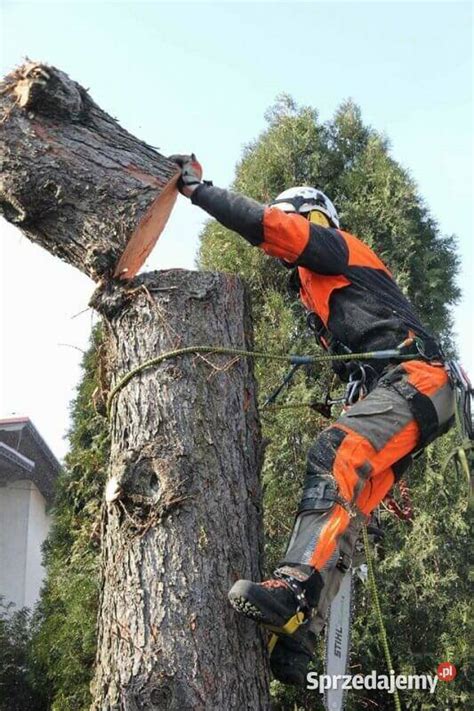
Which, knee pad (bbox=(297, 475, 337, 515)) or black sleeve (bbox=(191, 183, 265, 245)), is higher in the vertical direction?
black sleeve (bbox=(191, 183, 265, 245))

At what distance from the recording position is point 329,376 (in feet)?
23.4

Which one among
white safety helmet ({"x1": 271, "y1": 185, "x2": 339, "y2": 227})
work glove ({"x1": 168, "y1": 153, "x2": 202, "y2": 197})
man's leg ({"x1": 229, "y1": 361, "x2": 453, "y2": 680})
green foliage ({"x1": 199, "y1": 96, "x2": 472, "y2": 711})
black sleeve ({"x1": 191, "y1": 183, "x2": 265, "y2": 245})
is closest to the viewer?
man's leg ({"x1": 229, "y1": 361, "x2": 453, "y2": 680})

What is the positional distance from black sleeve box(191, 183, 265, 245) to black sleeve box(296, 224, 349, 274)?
20cm

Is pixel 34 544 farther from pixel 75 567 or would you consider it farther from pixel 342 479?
pixel 342 479

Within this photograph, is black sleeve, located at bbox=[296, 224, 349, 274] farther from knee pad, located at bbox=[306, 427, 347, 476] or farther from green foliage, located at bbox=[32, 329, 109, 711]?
green foliage, located at bbox=[32, 329, 109, 711]

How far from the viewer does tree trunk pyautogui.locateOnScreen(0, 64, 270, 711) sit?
9.08 ft

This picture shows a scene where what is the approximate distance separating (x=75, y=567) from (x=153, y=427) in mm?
3966

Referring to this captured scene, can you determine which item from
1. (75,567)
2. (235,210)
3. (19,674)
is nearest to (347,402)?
(235,210)

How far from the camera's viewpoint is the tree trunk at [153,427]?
109 inches

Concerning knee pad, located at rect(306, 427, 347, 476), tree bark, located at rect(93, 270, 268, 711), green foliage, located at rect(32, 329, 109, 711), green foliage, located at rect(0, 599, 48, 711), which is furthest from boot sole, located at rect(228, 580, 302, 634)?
green foliage, located at rect(0, 599, 48, 711)

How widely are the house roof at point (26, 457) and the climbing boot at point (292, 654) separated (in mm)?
8083

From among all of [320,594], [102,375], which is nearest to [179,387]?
[102,375]

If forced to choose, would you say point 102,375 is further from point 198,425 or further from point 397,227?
point 397,227

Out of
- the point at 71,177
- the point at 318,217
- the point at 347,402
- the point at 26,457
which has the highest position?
the point at 26,457
